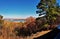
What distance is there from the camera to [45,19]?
→ 2082 inches

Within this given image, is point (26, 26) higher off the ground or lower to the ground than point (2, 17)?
lower

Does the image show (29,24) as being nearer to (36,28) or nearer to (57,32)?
(36,28)

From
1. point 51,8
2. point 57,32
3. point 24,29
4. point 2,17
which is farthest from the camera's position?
point 24,29

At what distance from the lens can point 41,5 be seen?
51531 mm

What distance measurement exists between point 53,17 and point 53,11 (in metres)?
1.52

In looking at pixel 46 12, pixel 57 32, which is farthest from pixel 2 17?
pixel 57 32

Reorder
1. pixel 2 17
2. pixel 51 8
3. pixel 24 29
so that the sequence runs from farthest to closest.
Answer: pixel 24 29 < pixel 2 17 < pixel 51 8

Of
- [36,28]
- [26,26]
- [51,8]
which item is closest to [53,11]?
[51,8]

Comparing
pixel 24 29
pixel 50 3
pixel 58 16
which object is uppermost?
pixel 50 3

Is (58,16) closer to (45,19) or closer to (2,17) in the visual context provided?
(45,19)

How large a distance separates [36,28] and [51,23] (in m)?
5.50

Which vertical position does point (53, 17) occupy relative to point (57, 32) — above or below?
below

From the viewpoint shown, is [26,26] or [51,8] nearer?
[51,8]

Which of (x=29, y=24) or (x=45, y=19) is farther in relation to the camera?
(x=29, y=24)
